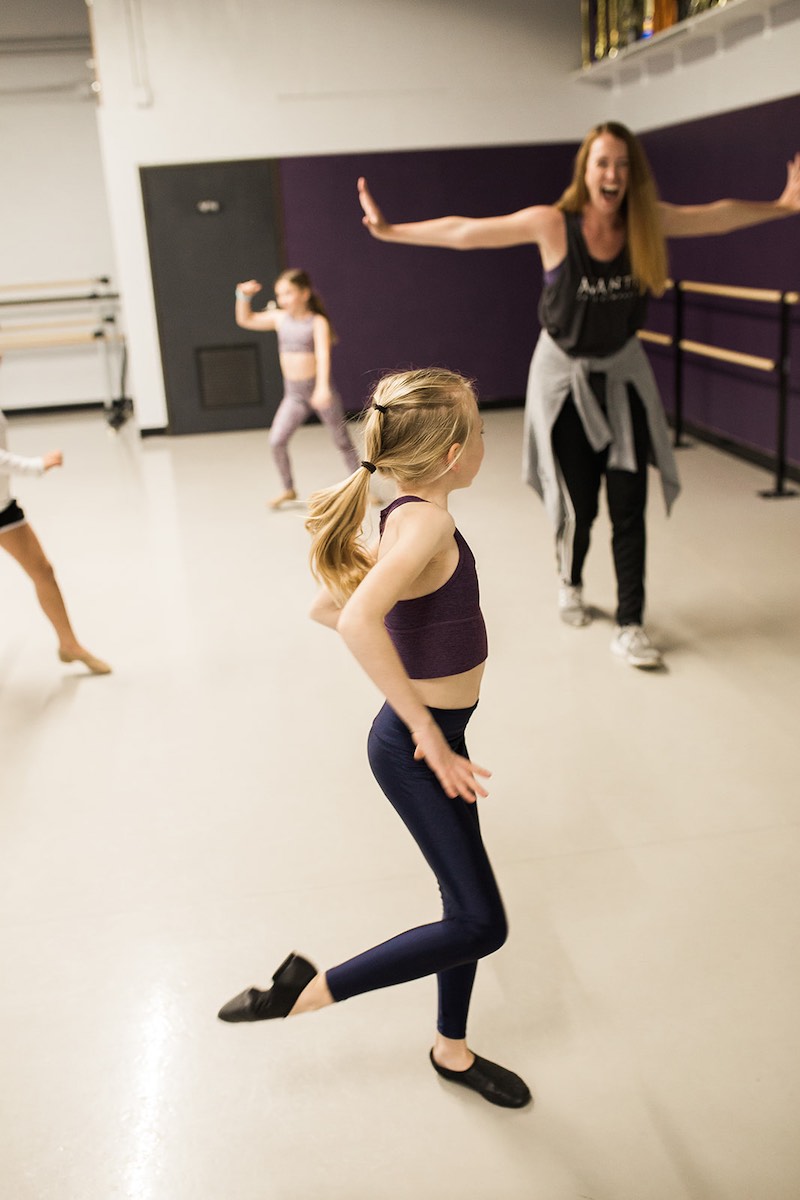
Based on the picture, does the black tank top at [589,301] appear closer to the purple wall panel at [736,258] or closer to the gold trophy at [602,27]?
the purple wall panel at [736,258]

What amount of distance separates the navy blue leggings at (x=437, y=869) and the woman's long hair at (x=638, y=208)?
2.03 metres

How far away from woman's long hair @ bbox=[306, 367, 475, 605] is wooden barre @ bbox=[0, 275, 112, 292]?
864 centimetres

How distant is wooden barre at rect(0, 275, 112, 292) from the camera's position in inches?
372

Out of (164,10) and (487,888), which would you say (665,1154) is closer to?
(487,888)

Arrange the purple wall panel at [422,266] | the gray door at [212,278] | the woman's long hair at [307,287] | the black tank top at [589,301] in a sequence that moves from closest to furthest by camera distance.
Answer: the black tank top at [589,301] < the woman's long hair at [307,287] < the gray door at [212,278] < the purple wall panel at [422,266]

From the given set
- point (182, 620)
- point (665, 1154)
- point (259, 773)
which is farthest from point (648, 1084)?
point (182, 620)

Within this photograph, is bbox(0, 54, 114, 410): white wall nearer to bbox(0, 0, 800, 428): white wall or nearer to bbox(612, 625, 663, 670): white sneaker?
bbox(0, 0, 800, 428): white wall

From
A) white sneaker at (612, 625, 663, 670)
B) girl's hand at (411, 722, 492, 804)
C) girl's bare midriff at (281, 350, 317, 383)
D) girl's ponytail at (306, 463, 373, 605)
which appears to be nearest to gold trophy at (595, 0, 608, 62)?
girl's bare midriff at (281, 350, 317, 383)

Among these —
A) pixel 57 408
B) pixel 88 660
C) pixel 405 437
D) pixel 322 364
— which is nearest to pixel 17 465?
pixel 88 660

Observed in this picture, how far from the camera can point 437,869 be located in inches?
64.7

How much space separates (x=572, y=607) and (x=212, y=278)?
16.8ft

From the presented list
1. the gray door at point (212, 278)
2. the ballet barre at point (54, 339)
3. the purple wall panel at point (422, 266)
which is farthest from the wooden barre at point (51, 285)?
the purple wall panel at point (422, 266)

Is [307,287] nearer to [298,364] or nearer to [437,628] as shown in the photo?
[298,364]

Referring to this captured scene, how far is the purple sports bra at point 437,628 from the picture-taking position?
162cm
